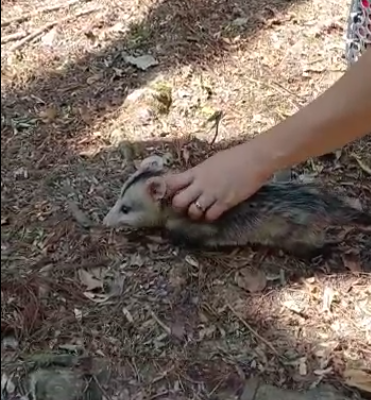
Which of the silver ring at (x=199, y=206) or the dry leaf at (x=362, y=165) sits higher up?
the silver ring at (x=199, y=206)

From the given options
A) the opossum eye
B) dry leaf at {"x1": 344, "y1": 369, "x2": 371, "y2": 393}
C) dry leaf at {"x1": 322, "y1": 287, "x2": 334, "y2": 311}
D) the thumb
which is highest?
the thumb

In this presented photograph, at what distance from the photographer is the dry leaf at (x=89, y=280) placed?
192 cm

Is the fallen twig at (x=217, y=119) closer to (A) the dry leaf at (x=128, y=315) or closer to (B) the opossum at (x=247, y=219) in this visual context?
(B) the opossum at (x=247, y=219)

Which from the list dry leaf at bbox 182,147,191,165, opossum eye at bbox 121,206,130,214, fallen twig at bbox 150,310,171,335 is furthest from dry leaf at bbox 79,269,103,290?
dry leaf at bbox 182,147,191,165

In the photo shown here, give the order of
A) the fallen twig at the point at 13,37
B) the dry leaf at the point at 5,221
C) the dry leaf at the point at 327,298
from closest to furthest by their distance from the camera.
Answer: the dry leaf at the point at 5,221
the fallen twig at the point at 13,37
the dry leaf at the point at 327,298

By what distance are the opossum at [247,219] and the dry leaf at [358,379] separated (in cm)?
36

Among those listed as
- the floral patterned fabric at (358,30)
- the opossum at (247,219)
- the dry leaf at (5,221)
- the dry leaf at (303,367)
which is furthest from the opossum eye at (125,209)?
the dry leaf at (5,221)

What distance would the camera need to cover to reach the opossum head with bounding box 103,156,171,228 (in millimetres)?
2146

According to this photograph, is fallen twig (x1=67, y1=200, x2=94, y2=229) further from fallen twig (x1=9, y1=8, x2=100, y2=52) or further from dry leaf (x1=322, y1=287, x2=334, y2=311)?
dry leaf (x1=322, y1=287, x2=334, y2=311)

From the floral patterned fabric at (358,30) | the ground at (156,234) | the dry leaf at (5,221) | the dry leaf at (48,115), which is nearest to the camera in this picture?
the dry leaf at (5,221)

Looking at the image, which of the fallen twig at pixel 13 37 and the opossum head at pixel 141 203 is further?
the opossum head at pixel 141 203

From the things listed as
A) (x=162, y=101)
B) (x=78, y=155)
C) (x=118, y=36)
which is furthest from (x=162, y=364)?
(x=118, y=36)

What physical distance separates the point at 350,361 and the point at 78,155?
2.83ft

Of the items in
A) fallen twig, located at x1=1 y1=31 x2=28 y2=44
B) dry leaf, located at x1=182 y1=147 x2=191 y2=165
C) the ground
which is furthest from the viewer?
dry leaf, located at x1=182 y1=147 x2=191 y2=165
